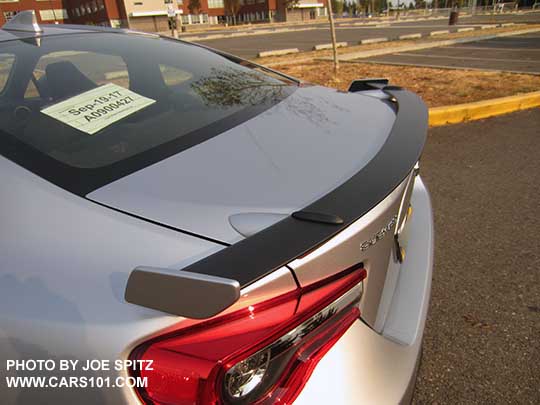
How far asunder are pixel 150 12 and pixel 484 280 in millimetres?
64536

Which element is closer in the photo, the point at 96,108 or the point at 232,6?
the point at 96,108

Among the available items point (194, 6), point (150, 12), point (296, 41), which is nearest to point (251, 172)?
point (296, 41)

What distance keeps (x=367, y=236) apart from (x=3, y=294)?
880 mm

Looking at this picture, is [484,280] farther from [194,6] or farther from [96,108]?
[194,6]

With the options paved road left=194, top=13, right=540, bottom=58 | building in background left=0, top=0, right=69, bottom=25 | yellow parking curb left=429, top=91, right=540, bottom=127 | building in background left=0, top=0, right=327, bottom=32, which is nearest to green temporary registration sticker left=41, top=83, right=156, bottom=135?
yellow parking curb left=429, top=91, right=540, bottom=127

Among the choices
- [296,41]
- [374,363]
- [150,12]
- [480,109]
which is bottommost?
[480,109]

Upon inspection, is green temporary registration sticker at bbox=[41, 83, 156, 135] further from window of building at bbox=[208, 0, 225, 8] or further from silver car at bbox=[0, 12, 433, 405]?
window of building at bbox=[208, 0, 225, 8]

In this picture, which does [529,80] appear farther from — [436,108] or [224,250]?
[224,250]

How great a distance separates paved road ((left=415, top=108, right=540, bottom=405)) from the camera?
Answer: 161 cm

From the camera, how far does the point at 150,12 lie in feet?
187

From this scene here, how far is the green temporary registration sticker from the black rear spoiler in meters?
0.81

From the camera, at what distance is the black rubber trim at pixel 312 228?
79 cm

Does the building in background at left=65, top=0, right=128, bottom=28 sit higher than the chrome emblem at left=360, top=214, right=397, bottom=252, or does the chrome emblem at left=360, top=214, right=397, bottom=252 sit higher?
the building in background at left=65, top=0, right=128, bottom=28

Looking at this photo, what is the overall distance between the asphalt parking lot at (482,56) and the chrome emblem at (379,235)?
7.56 m
